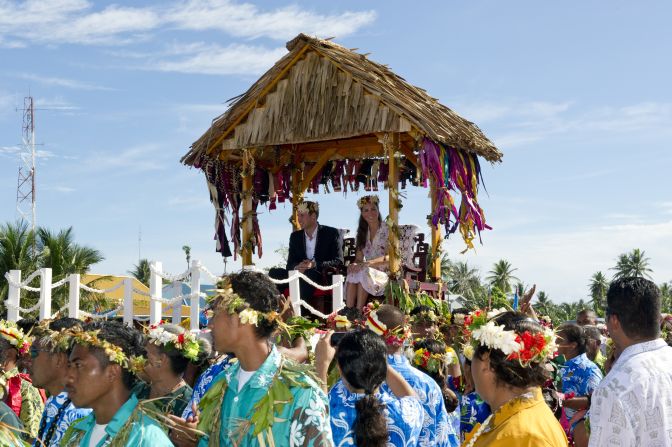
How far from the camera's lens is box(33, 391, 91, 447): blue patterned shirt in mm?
4707

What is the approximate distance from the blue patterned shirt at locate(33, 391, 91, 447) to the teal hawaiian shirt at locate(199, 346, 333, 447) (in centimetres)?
116

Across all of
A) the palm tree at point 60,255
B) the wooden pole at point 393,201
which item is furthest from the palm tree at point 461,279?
the wooden pole at point 393,201

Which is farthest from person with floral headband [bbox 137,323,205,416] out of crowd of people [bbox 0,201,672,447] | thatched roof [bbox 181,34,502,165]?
thatched roof [bbox 181,34,502,165]

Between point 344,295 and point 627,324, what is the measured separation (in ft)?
30.0

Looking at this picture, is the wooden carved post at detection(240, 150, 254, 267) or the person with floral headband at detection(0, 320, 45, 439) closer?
the person with floral headband at detection(0, 320, 45, 439)

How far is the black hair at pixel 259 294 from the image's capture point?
387 cm

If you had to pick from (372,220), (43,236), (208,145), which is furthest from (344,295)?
(43,236)

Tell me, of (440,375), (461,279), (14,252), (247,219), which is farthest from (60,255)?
(461,279)

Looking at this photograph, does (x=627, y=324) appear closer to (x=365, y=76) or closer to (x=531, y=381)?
(x=531, y=381)

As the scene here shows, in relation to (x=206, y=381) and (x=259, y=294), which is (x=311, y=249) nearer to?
(x=206, y=381)

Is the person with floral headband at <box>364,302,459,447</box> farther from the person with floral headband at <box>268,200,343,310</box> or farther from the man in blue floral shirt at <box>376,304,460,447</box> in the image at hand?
the person with floral headband at <box>268,200,343,310</box>

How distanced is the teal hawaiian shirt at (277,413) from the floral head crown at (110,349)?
0.44 metres

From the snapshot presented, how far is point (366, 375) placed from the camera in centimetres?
475

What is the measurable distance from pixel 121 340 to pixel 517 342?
6.40 feet
